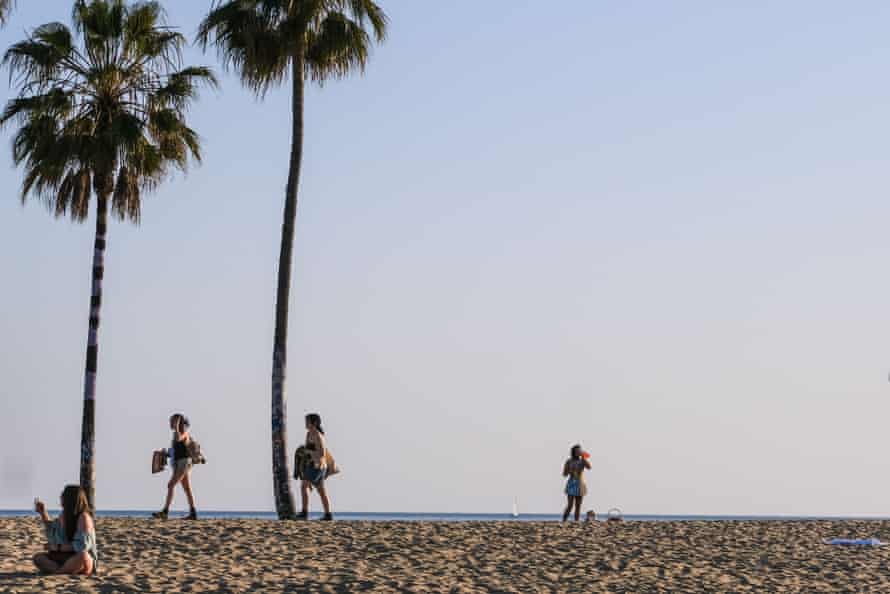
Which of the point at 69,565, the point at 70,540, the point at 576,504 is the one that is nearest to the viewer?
the point at 69,565

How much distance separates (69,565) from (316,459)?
863 cm

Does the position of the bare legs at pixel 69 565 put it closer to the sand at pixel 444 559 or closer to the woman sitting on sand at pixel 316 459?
the sand at pixel 444 559

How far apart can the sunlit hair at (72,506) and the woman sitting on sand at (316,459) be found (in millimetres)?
8304

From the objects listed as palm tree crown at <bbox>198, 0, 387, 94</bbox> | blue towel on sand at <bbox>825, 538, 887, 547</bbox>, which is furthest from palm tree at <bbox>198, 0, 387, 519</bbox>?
blue towel on sand at <bbox>825, 538, 887, 547</bbox>

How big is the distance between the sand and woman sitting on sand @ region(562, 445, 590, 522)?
309cm

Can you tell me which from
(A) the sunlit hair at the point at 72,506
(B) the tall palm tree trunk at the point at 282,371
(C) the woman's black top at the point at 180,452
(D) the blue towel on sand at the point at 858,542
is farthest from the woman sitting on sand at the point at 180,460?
(D) the blue towel on sand at the point at 858,542

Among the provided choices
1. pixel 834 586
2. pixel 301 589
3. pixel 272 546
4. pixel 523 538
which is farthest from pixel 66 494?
pixel 834 586

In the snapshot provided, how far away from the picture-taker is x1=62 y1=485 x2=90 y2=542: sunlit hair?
1714 centimetres

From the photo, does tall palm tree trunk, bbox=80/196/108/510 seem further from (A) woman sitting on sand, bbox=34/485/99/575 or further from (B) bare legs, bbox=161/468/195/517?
(A) woman sitting on sand, bbox=34/485/99/575

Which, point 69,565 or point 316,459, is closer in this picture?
point 69,565

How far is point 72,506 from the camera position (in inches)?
679

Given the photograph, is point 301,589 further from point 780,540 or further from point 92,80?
point 92,80

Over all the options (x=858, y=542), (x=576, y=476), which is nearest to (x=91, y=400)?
(x=576, y=476)

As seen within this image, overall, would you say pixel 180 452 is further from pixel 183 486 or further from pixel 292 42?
pixel 292 42
